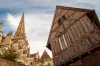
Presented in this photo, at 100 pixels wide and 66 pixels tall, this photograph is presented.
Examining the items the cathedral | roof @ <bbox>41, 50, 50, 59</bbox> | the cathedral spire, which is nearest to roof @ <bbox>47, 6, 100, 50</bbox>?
the cathedral

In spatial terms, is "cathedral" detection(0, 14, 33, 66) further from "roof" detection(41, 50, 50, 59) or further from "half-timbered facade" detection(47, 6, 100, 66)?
"half-timbered facade" detection(47, 6, 100, 66)

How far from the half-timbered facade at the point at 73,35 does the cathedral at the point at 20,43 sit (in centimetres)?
1342

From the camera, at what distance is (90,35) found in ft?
33.3

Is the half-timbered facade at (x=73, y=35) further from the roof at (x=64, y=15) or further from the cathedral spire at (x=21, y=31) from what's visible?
the cathedral spire at (x=21, y=31)

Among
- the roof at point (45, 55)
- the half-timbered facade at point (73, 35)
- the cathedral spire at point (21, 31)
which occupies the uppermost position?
the cathedral spire at point (21, 31)

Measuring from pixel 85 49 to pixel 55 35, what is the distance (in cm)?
448

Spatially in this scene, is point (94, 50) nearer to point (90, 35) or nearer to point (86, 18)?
point (90, 35)

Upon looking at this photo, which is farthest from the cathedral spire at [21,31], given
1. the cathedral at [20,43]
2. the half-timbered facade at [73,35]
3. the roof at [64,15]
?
the half-timbered facade at [73,35]

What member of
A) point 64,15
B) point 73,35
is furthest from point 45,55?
point 73,35

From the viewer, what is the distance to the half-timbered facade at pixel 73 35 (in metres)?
10.1

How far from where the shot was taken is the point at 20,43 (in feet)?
128

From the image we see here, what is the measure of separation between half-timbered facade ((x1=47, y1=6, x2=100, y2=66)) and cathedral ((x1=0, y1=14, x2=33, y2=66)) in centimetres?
1342

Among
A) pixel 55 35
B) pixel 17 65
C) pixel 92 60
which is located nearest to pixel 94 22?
pixel 92 60

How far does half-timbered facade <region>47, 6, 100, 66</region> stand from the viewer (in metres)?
10.1
